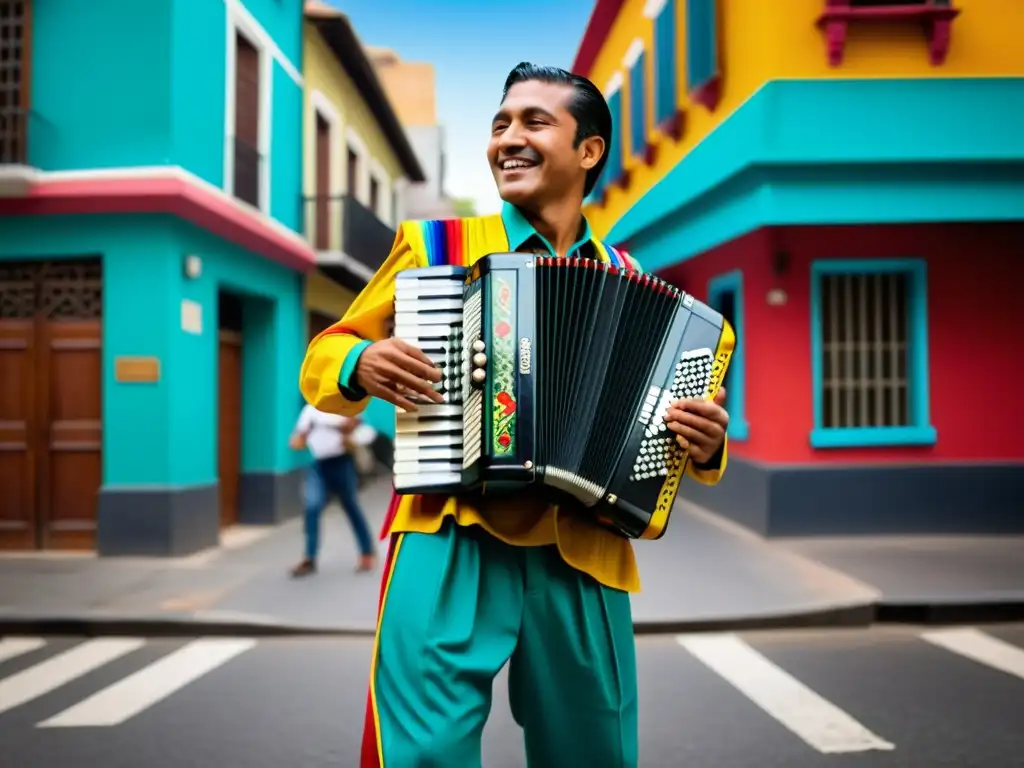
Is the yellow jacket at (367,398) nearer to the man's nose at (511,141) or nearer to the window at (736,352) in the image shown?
the man's nose at (511,141)

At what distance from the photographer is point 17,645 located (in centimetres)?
571

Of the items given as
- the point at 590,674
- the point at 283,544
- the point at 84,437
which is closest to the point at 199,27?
the point at 84,437

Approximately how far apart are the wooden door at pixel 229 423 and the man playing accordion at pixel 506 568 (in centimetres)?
884

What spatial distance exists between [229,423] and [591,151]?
930 centimetres

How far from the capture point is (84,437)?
8.50 m

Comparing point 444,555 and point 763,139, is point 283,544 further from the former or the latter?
point 444,555

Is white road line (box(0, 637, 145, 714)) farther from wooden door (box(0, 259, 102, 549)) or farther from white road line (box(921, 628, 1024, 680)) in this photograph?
white road line (box(921, 628, 1024, 680))

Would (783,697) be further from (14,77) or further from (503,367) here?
(14,77)

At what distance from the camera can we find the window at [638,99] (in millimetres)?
12375

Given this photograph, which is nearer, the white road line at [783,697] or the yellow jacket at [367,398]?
the yellow jacket at [367,398]

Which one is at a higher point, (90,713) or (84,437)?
(84,437)

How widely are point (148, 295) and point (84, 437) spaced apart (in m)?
1.49

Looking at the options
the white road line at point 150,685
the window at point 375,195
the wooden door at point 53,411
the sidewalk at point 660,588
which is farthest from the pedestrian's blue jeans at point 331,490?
the window at point 375,195

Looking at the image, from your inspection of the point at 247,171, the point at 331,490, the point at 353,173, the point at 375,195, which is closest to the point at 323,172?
the point at 353,173
